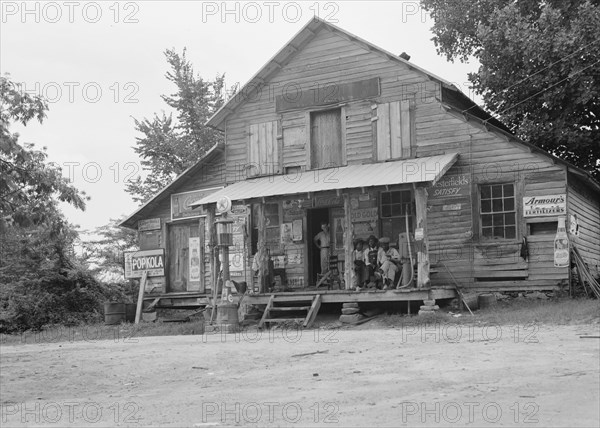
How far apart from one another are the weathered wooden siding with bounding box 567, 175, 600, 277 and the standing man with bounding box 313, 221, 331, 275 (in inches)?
250

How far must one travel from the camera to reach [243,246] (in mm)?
23891

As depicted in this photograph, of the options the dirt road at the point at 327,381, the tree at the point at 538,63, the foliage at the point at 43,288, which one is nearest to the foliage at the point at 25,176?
the dirt road at the point at 327,381

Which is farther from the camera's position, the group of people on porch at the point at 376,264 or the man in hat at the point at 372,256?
the man in hat at the point at 372,256

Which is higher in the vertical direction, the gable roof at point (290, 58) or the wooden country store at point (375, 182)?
the gable roof at point (290, 58)

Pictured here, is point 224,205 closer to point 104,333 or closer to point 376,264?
point 376,264

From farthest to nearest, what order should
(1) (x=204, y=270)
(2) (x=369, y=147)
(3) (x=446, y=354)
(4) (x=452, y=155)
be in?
(1) (x=204, y=270) → (2) (x=369, y=147) → (4) (x=452, y=155) → (3) (x=446, y=354)

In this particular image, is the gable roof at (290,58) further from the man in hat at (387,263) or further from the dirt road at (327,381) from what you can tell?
the dirt road at (327,381)

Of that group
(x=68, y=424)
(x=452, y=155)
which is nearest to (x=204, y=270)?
(x=452, y=155)

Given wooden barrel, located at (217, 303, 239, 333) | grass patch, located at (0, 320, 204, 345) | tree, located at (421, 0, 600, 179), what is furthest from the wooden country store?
tree, located at (421, 0, 600, 179)

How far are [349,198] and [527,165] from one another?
4463 millimetres

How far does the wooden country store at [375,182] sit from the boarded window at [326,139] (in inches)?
1.2

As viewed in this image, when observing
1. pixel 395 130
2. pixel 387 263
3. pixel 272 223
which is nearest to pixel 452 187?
pixel 395 130

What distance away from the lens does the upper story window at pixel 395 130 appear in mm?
21344

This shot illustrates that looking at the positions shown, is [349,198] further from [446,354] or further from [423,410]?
[423,410]
